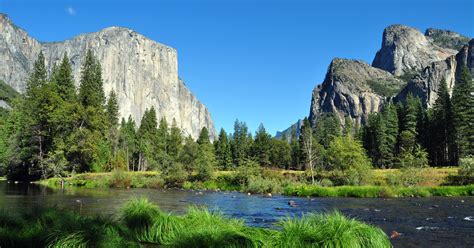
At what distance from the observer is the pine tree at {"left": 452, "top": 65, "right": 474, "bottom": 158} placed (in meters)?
71.6

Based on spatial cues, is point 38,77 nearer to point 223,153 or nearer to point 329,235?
point 223,153

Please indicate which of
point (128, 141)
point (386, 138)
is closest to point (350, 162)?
point (386, 138)

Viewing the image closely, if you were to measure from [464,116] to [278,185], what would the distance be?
143 ft

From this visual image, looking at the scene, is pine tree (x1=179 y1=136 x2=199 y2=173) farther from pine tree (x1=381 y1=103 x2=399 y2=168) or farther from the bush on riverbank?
the bush on riverbank

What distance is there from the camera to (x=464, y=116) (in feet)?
239

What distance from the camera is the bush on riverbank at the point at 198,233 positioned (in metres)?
9.77

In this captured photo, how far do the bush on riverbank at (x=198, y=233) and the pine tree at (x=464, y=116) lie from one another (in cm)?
6969

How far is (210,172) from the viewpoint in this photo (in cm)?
5900

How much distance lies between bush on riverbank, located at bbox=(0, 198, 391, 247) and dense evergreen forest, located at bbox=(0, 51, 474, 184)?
138 feet

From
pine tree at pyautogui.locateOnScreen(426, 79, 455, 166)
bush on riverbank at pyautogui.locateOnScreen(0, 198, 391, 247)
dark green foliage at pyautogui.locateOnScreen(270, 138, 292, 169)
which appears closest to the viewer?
bush on riverbank at pyautogui.locateOnScreen(0, 198, 391, 247)

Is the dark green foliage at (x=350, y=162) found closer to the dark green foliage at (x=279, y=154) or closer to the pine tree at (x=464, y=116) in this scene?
the pine tree at (x=464, y=116)

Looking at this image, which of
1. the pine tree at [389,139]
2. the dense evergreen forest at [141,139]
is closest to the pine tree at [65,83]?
the dense evergreen forest at [141,139]

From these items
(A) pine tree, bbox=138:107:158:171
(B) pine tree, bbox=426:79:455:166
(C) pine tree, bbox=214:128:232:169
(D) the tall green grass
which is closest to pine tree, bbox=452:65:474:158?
(B) pine tree, bbox=426:79:455:166

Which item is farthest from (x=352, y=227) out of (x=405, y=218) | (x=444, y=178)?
(x=444, y=178)
